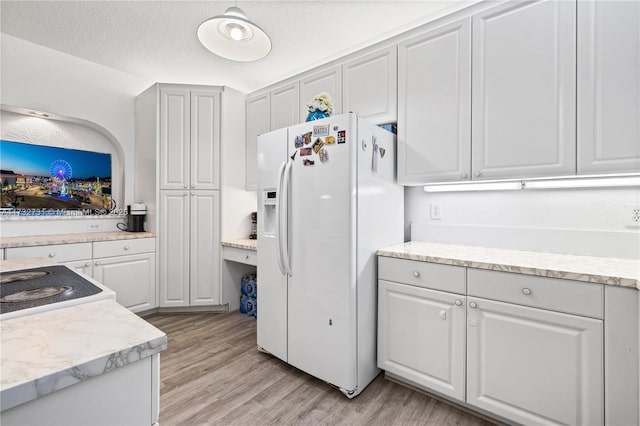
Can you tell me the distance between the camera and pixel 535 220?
6.31ft

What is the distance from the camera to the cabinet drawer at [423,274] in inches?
65.1

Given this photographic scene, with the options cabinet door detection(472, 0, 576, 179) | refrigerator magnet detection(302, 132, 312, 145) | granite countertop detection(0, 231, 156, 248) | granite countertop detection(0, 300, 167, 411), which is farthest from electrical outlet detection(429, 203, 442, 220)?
granite countertop detection(0, 231, 156, 248)

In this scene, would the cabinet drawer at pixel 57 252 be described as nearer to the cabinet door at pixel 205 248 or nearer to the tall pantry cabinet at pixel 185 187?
the tall pantry cabinet at pixel 185 187

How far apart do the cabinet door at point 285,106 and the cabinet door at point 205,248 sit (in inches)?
39.4

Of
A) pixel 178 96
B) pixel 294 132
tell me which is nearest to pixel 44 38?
pixel 178 96

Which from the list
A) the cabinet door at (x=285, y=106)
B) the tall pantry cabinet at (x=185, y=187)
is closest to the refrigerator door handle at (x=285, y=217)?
→ the cabinet door at (x=285, y=106)

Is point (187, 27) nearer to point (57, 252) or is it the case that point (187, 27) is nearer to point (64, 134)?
point (64, 134)

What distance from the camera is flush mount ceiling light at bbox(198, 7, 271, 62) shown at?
1.51 meters

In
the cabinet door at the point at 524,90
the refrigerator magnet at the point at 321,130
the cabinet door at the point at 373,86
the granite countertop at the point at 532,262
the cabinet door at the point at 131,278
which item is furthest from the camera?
the cabinet door at the point at 131,278

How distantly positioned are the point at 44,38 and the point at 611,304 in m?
4.35

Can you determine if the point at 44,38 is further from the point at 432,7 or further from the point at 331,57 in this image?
the point at 432,7

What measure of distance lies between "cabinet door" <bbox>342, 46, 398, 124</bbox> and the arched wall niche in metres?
2.57

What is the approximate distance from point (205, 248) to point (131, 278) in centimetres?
71

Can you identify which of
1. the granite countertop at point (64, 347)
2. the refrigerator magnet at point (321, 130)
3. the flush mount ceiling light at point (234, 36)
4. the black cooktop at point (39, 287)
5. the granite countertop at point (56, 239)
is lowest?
the granite countertop at point (64, 347)
